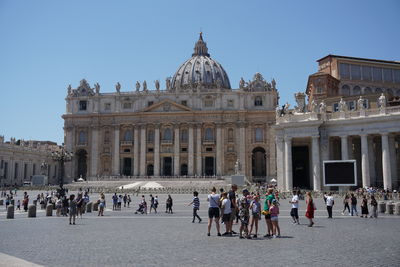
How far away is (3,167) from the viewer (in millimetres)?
70250

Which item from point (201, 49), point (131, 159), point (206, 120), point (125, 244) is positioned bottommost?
point (125, 244)

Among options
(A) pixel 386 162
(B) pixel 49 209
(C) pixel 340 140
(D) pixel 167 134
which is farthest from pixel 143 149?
(B) pixel 49 209

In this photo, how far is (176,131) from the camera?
81.3 m

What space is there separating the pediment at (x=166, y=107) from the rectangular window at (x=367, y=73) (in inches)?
1349

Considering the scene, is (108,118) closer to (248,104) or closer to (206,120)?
(206,120)

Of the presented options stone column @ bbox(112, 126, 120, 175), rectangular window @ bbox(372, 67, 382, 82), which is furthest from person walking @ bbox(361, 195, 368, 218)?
stone column @ bbox(112, 126, 120, 175)

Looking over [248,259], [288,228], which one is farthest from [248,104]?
[248,259]

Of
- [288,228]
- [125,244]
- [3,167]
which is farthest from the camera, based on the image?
[3,167]

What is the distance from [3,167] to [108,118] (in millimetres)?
22832

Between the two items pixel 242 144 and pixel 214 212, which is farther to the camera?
pixel 242 144

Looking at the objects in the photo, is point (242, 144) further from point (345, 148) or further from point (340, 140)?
point (345, 148)

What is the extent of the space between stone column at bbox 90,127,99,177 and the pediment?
39.0ft

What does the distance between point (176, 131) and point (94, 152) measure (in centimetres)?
1794

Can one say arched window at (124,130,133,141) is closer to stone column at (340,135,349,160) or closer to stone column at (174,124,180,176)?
stone column at (174,124,180,176)
